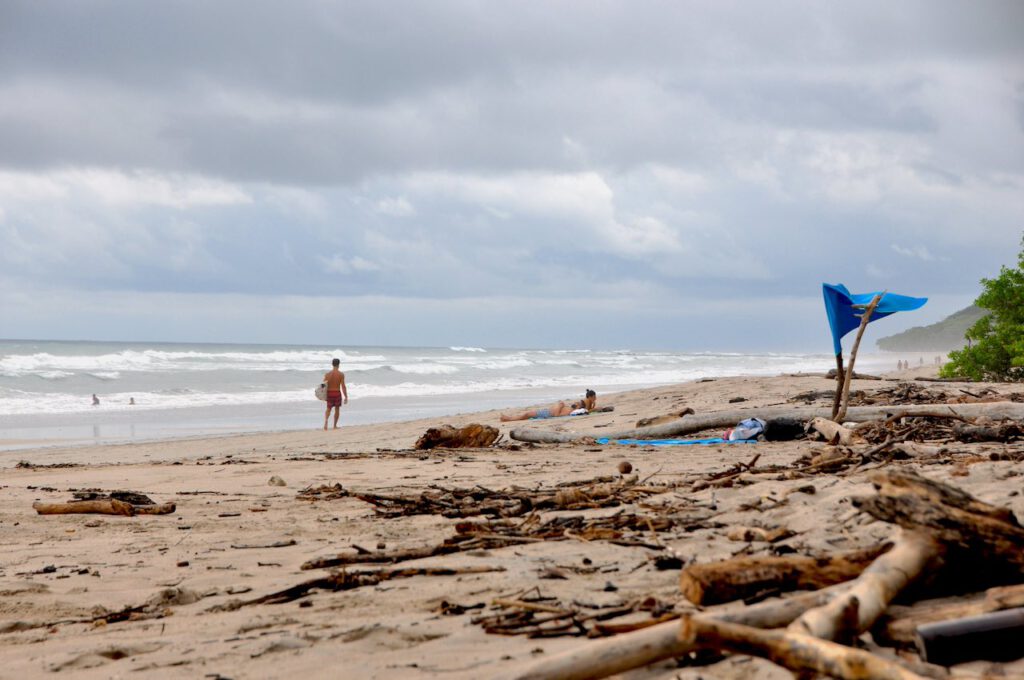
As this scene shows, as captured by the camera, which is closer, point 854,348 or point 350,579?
point 350,579

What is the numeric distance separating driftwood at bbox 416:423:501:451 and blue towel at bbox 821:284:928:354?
4507 millimetres

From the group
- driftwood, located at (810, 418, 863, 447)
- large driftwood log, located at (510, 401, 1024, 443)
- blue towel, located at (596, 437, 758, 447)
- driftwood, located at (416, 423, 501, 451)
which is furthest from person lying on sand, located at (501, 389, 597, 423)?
driftwood, located at (810, 418, 863, 447)

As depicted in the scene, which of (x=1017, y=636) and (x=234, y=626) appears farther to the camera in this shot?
(x=234, y=626)

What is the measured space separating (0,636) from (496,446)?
7.48 meters

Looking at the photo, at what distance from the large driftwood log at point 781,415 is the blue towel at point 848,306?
0.84m

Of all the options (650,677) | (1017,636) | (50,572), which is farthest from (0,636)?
(1017,636)

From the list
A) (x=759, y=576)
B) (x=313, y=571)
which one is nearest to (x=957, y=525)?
(x=759, y=576)

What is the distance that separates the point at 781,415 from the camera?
10.4 meters

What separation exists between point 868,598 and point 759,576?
0.45m

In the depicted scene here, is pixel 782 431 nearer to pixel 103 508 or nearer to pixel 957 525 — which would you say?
pixel 103 508

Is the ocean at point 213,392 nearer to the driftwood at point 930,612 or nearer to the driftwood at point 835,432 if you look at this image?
the driftwood at point 835,432

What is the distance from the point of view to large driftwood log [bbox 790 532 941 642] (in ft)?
7.93

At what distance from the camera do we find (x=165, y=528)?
19.4ft

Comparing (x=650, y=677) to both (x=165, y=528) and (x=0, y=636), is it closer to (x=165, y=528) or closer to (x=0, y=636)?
(x=0, y=636)
